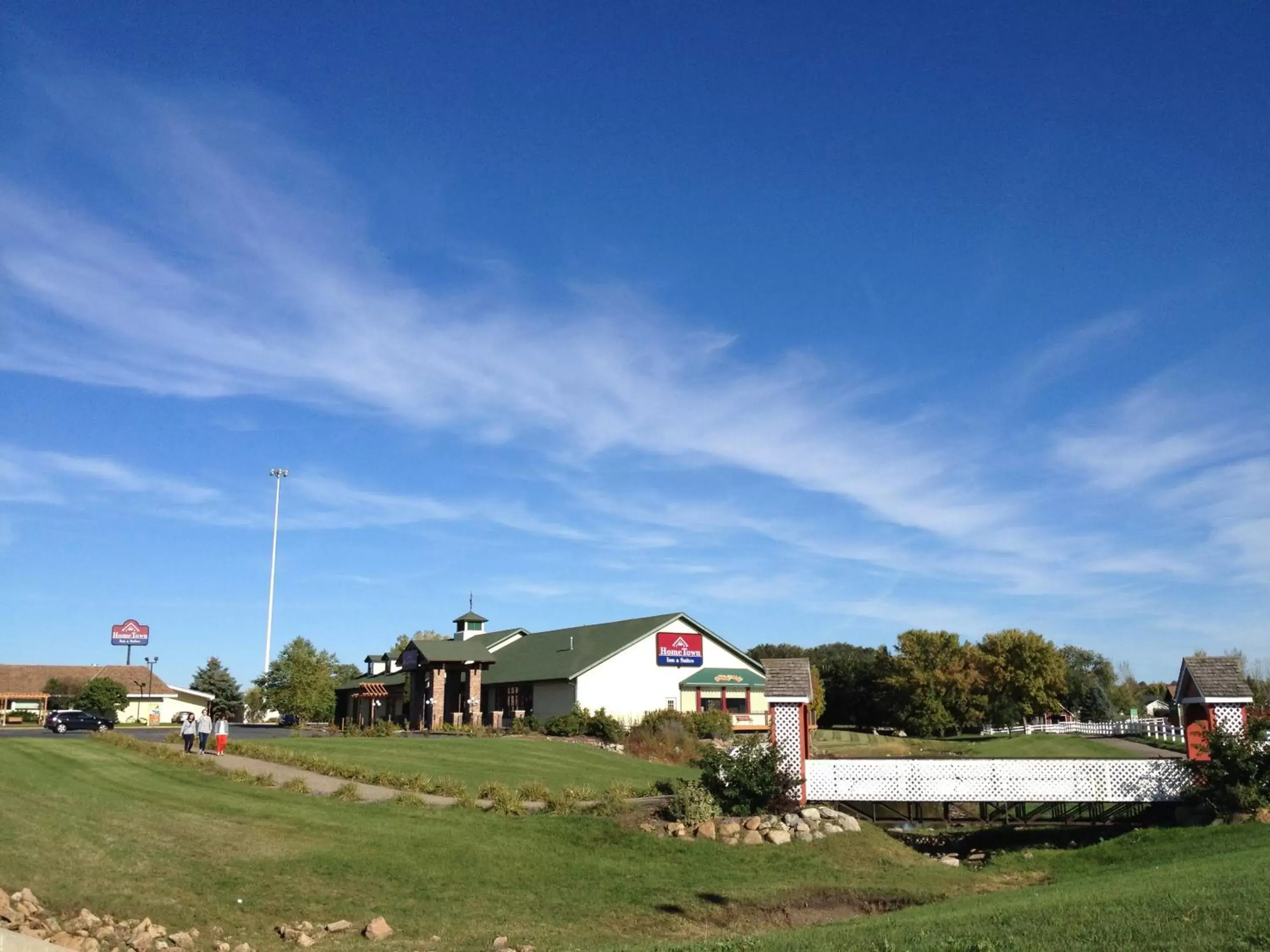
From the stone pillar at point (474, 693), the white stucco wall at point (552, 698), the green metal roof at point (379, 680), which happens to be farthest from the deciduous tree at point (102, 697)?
the white stucco wall at point (552, 698)

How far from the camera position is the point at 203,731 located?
33469 mm

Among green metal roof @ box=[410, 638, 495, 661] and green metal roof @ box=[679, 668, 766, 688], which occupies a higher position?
green metal roof @ box=[410, 638, 495, 661]

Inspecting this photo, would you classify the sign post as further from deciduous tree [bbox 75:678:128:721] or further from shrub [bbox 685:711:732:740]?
shrub [bbox 685:711:732:740]

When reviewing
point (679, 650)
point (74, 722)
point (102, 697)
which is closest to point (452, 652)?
point (679, 650)

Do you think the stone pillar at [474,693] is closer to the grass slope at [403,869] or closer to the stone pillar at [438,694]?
the stone pillar at [438,694]

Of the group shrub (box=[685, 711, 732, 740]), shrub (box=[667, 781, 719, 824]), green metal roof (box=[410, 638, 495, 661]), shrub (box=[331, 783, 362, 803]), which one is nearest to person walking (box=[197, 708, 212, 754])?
shrub (box=[331, 783, 362, 803])

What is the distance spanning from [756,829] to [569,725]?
99.8 feet

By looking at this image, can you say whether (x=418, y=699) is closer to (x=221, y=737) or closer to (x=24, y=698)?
(x=221, y=737)

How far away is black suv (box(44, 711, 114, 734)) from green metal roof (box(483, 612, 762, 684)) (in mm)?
21372

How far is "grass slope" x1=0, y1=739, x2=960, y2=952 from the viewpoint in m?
16.0

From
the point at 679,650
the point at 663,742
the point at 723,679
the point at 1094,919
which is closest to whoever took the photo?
the point at 1094,919

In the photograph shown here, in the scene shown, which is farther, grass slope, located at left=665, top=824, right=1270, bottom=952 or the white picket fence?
the white picket fence

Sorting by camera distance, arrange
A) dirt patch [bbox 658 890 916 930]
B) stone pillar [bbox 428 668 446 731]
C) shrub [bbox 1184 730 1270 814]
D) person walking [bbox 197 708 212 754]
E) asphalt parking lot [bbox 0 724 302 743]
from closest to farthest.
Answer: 1. dirt patch [bbox 658 890 916 930]
2. shrub [bbox 1184 730 1270 814]
3. person walking [bbox 197 708 212 754]
4. asphalt parking lot [bbox 0 724 302 743]
5. stone pillar [bbox 428 668 446 731]

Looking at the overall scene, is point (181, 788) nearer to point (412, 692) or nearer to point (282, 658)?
point (412, 692)
